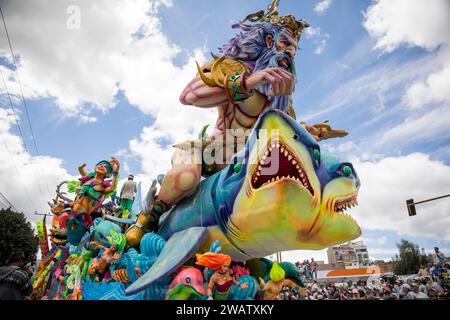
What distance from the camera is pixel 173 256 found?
138 inches

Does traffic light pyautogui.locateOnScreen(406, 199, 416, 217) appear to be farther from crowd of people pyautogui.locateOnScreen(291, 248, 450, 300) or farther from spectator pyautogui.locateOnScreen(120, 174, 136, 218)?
spectator pyautogui.locateOnScreen(120, 174, 136, 218)

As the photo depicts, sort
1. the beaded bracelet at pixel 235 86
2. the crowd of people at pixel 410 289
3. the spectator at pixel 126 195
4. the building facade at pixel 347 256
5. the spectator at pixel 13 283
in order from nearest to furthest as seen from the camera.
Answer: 1. the spectator at pixel 13 283
2. the beaded bracelet at pixel 235 86
3. the spectator at pixel 126 195
4. the crowd of people at pixel 410 289
5. the building facade at pixel 347 256

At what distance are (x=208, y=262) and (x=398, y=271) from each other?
28.2 m

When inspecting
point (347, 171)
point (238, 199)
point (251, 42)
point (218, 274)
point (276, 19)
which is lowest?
point (218, 274)

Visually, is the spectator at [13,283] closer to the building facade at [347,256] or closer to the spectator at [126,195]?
the spectator at [126,195]

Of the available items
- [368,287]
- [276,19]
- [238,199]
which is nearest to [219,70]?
[276,19]

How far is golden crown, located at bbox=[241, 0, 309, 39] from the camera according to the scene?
4.21 metres

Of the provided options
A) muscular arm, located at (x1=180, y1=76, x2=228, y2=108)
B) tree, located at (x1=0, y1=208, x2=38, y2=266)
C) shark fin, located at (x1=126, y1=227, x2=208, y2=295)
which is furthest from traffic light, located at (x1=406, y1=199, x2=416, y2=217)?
tree, located at (x1=0, y1=208, x2=38, y2=266)

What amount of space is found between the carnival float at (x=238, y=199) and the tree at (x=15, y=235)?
15321mm

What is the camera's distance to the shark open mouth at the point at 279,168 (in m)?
3.28

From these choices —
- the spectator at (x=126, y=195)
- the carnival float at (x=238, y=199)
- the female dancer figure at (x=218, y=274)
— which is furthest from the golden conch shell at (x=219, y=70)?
the spectator at (x=126, y=195)

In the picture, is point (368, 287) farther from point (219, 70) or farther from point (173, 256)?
point (219, 70)

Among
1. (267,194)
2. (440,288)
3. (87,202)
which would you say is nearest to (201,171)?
(267,194)

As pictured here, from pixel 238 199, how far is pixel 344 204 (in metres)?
1.02
